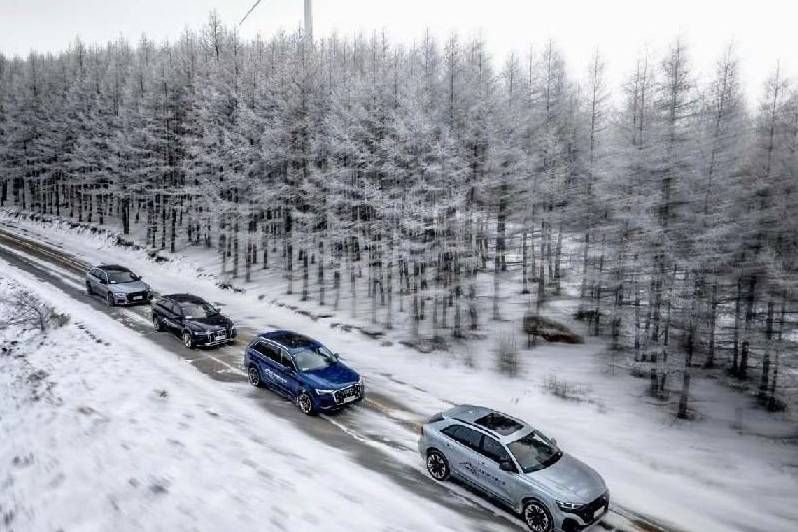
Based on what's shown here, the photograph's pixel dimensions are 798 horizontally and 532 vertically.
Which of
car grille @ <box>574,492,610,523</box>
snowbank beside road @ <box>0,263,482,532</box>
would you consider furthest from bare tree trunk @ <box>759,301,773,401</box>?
snowbank beside road @ <box>0,263,482,532</box>

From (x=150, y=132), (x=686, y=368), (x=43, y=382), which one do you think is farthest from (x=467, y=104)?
(x=150, y=132)

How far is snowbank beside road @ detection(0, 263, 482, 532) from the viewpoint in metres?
9.75

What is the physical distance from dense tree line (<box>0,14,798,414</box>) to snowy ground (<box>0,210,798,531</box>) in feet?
5.26

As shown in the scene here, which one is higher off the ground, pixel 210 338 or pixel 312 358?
pixel 312 358

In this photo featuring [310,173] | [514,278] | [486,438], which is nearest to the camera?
[486,438]

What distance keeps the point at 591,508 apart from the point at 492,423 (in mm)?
2557

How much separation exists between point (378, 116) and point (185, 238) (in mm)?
23753

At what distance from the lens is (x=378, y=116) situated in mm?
26031

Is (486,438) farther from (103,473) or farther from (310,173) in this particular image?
(310,173)

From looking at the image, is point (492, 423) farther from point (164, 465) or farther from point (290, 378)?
point (164, 465)

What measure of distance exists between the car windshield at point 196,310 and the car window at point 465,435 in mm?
13185

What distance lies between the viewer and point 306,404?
47.1 ft

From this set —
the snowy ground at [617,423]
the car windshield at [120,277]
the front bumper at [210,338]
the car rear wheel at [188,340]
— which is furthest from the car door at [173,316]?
the car windshield at [120,277]

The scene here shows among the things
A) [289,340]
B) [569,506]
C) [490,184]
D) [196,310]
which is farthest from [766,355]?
[196,310]
